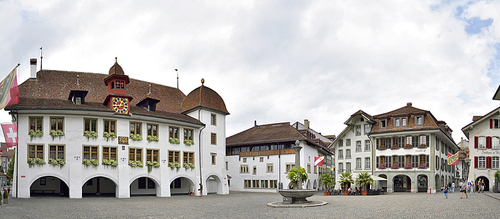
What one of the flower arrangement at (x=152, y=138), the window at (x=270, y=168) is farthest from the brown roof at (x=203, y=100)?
the window at (x=270, y=168)

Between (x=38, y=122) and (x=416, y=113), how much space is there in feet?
132

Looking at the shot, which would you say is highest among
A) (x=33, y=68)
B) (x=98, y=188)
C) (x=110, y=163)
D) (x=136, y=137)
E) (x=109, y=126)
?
(x=33, y=68)

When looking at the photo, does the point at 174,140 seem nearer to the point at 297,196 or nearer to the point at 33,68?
the point at 33,68

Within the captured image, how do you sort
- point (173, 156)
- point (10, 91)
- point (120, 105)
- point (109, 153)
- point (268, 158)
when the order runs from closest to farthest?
point (10, 91) < point (109, 153) < point (120, 105) < point (173, 156) < point (268, 158)

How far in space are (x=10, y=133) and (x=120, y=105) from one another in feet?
34.2

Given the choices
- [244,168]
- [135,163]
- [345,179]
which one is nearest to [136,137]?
[135,163]

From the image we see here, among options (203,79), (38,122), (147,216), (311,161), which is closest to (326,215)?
(147,216)

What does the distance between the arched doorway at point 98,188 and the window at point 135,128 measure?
19.4 ft

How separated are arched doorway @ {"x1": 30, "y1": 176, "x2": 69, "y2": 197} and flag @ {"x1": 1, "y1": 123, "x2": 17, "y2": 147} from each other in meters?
9.05

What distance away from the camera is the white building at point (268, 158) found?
2376 inches

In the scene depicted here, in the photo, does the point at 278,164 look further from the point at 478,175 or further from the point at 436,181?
the point at 478,175

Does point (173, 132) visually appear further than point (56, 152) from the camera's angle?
Yes

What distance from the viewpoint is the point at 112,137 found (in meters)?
40.0

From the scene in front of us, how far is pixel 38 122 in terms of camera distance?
37438 millimetres
